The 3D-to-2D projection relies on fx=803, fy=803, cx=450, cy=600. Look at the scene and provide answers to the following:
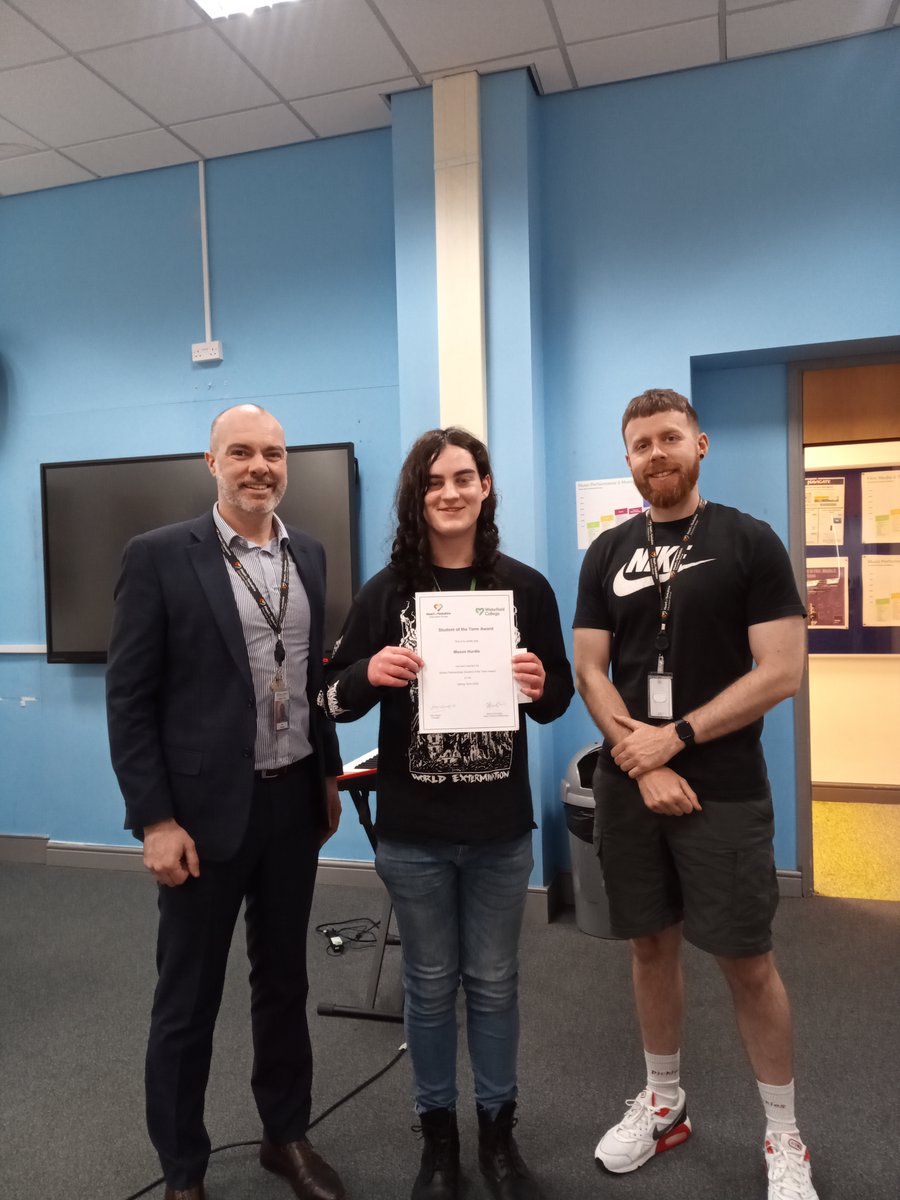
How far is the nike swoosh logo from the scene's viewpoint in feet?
5.35

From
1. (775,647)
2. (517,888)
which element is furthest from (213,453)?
(775,647)

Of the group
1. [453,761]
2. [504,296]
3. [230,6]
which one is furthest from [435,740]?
[230,6]

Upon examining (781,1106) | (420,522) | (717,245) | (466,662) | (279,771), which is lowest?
(781,1106)

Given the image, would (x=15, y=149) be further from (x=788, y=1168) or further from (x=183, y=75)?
(x=788, y=1168)

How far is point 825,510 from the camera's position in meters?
4.27

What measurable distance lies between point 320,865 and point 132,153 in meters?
3.31

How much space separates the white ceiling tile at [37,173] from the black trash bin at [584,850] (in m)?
3.49

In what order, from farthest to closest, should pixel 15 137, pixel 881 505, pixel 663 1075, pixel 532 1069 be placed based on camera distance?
1. pixel 881 505
2. pixel 15 137
3. pixel 532 1069
4. pixel 663 1075

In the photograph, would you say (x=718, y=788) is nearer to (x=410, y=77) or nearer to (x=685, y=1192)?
(x=685, y=1192)

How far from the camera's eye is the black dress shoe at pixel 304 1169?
1.64m

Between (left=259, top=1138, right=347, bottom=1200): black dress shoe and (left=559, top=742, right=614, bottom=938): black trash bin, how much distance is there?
4.56 ft

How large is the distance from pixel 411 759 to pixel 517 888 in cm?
33

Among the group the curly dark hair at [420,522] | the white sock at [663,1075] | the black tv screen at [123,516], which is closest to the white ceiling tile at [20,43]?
the black tv screen at [123,516]

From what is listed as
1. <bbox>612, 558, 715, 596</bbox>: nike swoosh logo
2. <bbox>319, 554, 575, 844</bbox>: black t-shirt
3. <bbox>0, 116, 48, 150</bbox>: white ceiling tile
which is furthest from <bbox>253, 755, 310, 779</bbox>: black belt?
<bbox>0, 116, 48, 150</bbox>: white ceiling tile
